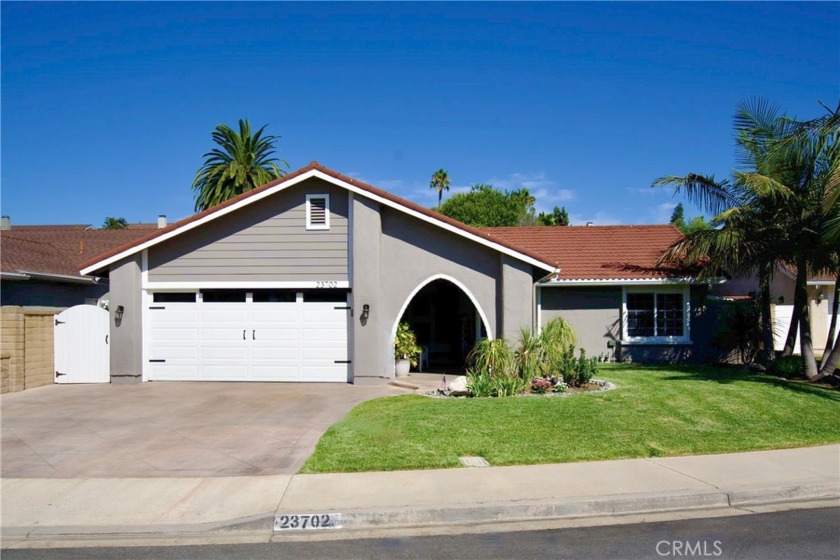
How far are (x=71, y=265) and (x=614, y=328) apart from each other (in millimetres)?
16488

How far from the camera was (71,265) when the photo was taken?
65.6ft

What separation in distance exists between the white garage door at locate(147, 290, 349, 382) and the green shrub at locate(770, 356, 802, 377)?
10.4 metres

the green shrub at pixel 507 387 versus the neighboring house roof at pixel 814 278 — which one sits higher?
the neighboring house roof at pixel 814 278

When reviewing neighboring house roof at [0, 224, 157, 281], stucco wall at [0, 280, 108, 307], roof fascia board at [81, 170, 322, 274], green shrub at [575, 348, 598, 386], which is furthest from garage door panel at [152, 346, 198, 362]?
green shrub at [575, 348, 598, 386]

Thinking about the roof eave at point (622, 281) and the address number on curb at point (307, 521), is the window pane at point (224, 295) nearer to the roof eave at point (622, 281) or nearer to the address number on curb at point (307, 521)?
the roof eave at point (622, 281)

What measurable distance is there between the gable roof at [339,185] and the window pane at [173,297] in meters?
1.33

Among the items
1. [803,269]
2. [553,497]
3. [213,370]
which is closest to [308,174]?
[213,370]

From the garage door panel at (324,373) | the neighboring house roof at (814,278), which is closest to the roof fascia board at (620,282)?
the garage door panel at (324,373)

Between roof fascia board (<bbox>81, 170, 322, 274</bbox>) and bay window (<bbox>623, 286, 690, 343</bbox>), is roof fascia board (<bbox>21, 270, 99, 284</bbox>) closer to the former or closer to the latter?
roof fascia board (<bbox>81, 170, 322, 274</bbox>)

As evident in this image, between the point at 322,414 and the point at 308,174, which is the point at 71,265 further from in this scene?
the point at 322,414

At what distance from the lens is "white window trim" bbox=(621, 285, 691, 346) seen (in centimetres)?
1850

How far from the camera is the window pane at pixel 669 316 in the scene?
18672 mm

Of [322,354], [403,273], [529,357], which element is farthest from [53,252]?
[529,357]

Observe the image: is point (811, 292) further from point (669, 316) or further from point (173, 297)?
point (173, 297)
